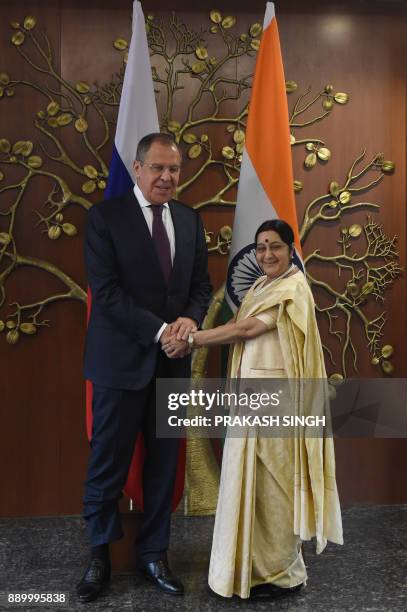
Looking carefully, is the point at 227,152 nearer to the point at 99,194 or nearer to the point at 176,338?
the point at 99,194

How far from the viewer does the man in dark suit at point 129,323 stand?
2418mm

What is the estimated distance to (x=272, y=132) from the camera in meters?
2.97

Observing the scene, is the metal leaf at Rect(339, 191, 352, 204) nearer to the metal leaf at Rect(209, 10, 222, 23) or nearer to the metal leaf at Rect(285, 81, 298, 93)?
the metal leaf at Rect(285, 81, 298, 93)

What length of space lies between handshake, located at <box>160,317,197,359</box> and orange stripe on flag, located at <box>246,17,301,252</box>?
30.6 inches

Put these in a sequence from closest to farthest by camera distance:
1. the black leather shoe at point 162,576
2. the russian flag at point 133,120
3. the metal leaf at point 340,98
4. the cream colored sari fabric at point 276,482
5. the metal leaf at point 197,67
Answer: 1. the cream colored sari fabric at point 276,482
2. the black leather shoe at point 162,576
3. the russian flag at point 133,120
4. the metal leaf at point 197,67
5. the metal leaf at point 340,98

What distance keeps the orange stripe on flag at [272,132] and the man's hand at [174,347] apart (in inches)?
32.2

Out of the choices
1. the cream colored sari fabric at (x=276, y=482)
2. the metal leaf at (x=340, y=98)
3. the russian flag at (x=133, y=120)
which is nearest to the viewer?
the cream colored sari fabric at (x=276, y=482)

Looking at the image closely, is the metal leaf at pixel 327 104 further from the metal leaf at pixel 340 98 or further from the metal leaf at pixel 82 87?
the metal leaf at pixel 82 87

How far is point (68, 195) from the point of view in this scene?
126 inches

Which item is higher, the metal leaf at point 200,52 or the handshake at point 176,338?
the metal leaf at point 200,52

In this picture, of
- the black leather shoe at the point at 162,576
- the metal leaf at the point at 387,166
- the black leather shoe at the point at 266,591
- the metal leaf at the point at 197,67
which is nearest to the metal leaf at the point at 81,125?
the metal leaf at the point at 197,67

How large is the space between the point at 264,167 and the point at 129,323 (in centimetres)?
101

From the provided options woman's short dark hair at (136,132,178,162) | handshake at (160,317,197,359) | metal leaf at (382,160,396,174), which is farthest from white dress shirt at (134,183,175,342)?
metal leaf at (382,160,396,174)

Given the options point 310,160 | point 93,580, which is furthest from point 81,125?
point 93,580
